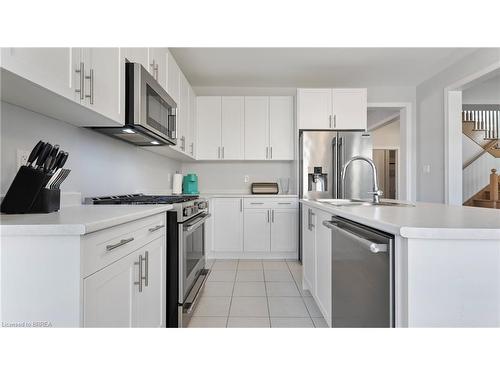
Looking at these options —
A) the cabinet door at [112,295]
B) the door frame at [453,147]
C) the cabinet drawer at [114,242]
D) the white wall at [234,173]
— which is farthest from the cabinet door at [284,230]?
the cabinet door at [112,295]

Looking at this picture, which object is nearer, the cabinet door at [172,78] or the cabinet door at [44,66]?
the cabinet door at [44,66]

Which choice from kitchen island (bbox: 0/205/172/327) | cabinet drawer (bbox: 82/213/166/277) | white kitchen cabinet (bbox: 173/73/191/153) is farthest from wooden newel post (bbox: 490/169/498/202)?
kitchen island (bbox: 0/205/172/327)

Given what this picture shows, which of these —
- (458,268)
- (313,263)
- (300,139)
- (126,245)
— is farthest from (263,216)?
(458,268)

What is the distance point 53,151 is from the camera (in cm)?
117

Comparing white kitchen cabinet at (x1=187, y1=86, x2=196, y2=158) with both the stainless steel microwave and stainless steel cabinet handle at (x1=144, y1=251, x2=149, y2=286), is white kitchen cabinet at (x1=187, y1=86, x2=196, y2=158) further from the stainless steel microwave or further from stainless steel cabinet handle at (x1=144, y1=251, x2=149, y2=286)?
stainless steel cabinet handle at (x1=144, y1=251, x2=149, y2=286)

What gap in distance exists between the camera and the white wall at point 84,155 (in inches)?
49.2

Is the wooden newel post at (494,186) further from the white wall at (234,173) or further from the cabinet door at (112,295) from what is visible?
the cabinet door at (112,295)

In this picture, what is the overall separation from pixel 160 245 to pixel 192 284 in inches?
24.1

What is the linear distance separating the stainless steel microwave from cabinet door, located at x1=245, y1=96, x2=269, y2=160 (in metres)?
1.68

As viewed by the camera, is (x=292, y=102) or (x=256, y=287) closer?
(x=256, y=287)

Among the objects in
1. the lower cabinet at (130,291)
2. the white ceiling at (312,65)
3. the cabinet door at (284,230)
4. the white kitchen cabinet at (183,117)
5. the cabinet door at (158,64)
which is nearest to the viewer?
the lower cabinet at (130,291)

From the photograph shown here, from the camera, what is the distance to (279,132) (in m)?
3.95

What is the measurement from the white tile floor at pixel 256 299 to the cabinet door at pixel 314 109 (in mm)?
1904
